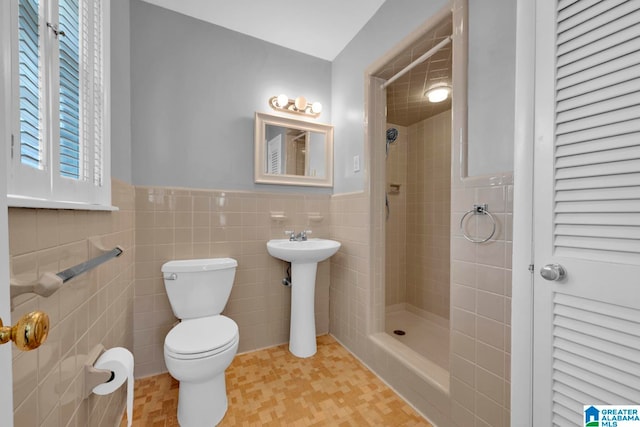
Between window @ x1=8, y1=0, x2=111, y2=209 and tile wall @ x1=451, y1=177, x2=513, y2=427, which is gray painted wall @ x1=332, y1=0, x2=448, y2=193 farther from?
window @ x1=8, y1=0, x2=111, y2=209

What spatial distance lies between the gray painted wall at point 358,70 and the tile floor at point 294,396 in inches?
52.4

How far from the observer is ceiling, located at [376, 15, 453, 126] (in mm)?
1437

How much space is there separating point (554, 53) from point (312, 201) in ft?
5.44

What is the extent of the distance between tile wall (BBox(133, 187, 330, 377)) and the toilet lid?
0.41 m

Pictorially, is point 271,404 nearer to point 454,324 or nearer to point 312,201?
point 454,324

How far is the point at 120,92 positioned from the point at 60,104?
0.76m

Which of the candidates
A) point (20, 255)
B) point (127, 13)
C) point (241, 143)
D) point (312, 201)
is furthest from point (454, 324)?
point (127, 13)

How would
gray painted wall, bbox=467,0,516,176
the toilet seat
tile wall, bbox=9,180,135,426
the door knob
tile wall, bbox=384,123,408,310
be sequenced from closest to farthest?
tile wall, bbox=9,180,135,426 → the door knob → gray painted wall, bbox=467,0,516,176 → the toilet seat → tile wall, bbox=384,123,408,310

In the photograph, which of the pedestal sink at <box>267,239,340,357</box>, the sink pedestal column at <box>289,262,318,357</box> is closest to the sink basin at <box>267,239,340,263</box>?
the pedestal sink at <box>267,239,340,357</box>

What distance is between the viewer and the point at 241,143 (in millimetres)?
1958

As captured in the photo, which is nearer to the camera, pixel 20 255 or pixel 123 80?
pixel 20 255

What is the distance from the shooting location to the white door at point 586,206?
71cm

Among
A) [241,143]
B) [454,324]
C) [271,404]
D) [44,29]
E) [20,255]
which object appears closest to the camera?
[20,255]

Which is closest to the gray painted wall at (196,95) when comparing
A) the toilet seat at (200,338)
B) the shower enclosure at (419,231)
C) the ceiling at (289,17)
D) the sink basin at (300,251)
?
the ceiling at (289,17)
